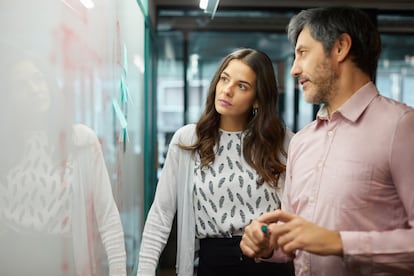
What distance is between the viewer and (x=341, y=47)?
135 cm

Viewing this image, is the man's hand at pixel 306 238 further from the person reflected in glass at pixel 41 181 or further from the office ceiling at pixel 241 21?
the office ceiling at pixel 241 21

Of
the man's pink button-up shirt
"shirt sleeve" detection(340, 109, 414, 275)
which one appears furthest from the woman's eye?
"shirt sleeve" detection(340, 109, 414, 275)

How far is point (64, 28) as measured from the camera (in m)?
1.16

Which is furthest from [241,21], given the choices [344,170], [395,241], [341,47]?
[395,241]

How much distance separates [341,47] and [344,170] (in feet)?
1.10

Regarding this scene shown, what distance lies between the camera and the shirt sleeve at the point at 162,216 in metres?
1.80

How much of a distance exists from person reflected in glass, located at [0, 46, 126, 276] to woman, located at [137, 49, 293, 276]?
17.5 inches

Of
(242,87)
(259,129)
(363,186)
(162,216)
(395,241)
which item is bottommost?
(162,216)

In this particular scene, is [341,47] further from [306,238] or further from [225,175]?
[225,175]

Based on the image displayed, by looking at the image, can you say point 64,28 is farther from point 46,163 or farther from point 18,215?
point 18,215

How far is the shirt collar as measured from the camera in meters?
1.31

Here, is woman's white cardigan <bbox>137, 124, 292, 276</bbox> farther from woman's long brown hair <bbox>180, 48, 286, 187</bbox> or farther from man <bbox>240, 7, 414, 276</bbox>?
man <bbox>240, 7, 414, 276</bbox>

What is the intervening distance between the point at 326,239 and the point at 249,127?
2.84 ft

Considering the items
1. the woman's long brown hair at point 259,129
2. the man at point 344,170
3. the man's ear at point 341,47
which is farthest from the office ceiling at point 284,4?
the man's ear at point 341,47
